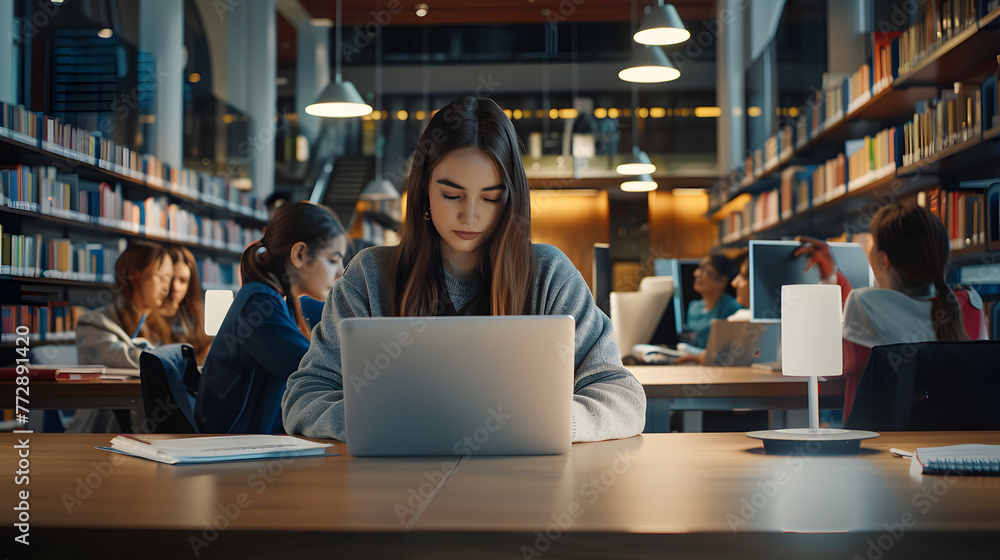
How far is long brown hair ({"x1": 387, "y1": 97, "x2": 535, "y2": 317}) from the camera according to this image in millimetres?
1588

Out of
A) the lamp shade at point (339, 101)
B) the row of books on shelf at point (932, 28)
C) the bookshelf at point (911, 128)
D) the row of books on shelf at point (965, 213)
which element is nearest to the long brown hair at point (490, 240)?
the bookshelf at point (911, 128)

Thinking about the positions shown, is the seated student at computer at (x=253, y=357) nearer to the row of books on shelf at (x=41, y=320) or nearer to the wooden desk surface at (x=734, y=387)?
the wooden desk surface at (x=734, y=387)

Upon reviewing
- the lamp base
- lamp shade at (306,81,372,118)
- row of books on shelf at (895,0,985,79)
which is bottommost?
the lamp base

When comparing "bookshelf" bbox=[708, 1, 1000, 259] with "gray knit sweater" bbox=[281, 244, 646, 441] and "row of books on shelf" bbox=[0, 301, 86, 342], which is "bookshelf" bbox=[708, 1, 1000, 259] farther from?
"row of books on shelf" bbox=[0, 301, 86, 342]

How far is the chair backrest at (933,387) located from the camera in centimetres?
175

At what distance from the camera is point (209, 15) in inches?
374

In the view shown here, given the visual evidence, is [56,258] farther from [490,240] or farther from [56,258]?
[490,240]

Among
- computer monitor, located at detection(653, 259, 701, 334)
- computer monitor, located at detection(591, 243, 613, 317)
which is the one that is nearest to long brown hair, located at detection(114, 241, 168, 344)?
computer monitor, located at detection(591, 243, 613, 317)

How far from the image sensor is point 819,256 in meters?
3.19

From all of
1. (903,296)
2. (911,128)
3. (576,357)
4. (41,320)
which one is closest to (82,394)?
(576,357)

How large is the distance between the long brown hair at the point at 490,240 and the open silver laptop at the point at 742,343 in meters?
1.83

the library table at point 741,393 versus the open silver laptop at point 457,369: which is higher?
the open silver laptop at point 457,369

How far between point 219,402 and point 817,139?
473cm

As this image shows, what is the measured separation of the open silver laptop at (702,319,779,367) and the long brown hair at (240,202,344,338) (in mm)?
1555
